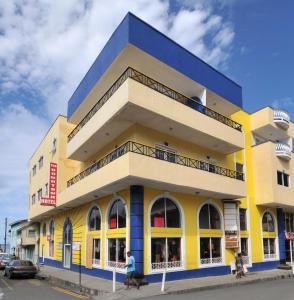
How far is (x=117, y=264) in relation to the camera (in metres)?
19.9

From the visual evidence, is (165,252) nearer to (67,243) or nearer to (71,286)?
(71,286)

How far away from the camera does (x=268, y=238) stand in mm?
27672

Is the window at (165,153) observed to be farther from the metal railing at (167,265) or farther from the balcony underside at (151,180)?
the metal railing at (167,265)

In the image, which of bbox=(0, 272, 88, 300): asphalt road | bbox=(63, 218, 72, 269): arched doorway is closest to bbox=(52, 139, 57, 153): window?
bbox=(63, 218, 72, 269): arched doorway

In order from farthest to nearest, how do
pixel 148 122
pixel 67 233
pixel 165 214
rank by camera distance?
pixel 67 233 → pixel 165 214 → pixel 148 122

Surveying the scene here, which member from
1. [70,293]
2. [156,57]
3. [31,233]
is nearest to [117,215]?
[70,293]

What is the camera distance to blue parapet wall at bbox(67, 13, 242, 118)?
61.8ft

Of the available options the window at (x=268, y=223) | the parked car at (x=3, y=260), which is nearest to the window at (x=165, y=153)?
the window at (x=268, y=223)

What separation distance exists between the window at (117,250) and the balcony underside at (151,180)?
8.81 feet

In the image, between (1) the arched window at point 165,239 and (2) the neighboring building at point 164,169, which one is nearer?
(2) the neighboring building at point 164,169

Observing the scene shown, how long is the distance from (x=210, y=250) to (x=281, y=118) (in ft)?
40.7

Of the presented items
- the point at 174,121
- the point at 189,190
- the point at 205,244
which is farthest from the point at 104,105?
the point at 205,244

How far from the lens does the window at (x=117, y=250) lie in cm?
1969

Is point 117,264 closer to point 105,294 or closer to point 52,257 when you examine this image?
point 105,294
